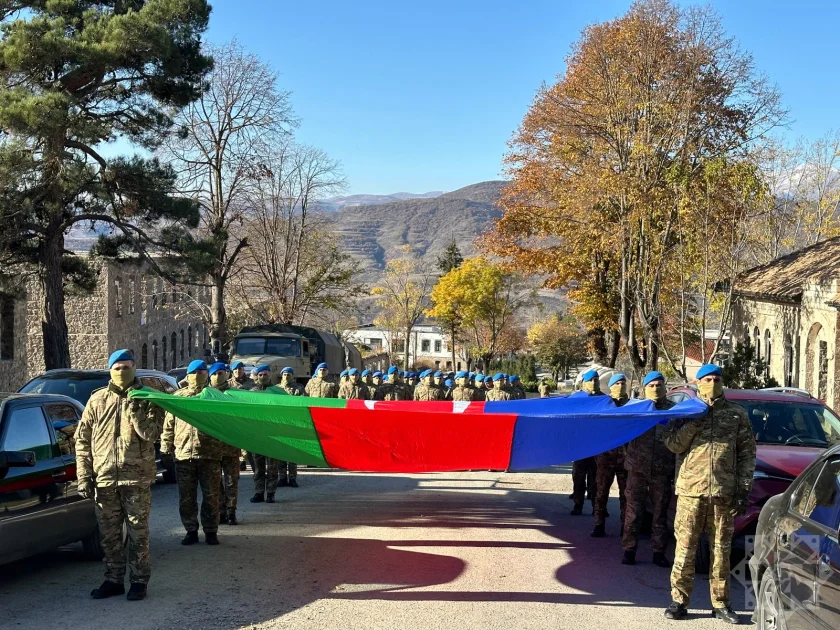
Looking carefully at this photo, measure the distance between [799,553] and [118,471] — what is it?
541 centimetres

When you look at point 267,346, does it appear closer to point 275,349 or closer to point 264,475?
point 275,349

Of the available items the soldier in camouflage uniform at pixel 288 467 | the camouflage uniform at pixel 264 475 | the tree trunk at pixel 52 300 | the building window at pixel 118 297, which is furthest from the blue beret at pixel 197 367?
the building window at pixel 118 297

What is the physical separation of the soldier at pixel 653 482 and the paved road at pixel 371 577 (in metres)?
0.28

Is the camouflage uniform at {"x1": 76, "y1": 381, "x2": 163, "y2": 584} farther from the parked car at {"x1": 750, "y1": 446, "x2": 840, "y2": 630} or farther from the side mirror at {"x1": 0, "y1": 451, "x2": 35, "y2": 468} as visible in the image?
the parked car at {"x1": 750, "y1": 446, "x2": 840, "y2": 630}

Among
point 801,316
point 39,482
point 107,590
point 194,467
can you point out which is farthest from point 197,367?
point 801,316

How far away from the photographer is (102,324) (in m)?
40.5

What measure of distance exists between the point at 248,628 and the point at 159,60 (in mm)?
19667

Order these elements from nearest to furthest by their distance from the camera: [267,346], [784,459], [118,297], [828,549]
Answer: [828,549] → [784,459] → [267,346] → [118,297]

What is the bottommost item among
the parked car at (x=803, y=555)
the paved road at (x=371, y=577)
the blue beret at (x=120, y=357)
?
the paved road at (x=371, y=577)

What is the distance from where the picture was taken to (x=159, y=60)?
23344mm

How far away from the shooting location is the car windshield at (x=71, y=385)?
44.2 feet

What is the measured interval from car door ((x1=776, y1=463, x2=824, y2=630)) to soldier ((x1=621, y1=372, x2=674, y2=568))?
11.2ft

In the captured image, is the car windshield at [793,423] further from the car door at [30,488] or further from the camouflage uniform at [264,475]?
the car door at [30,488]

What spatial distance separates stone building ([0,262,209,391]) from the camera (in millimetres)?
32031
